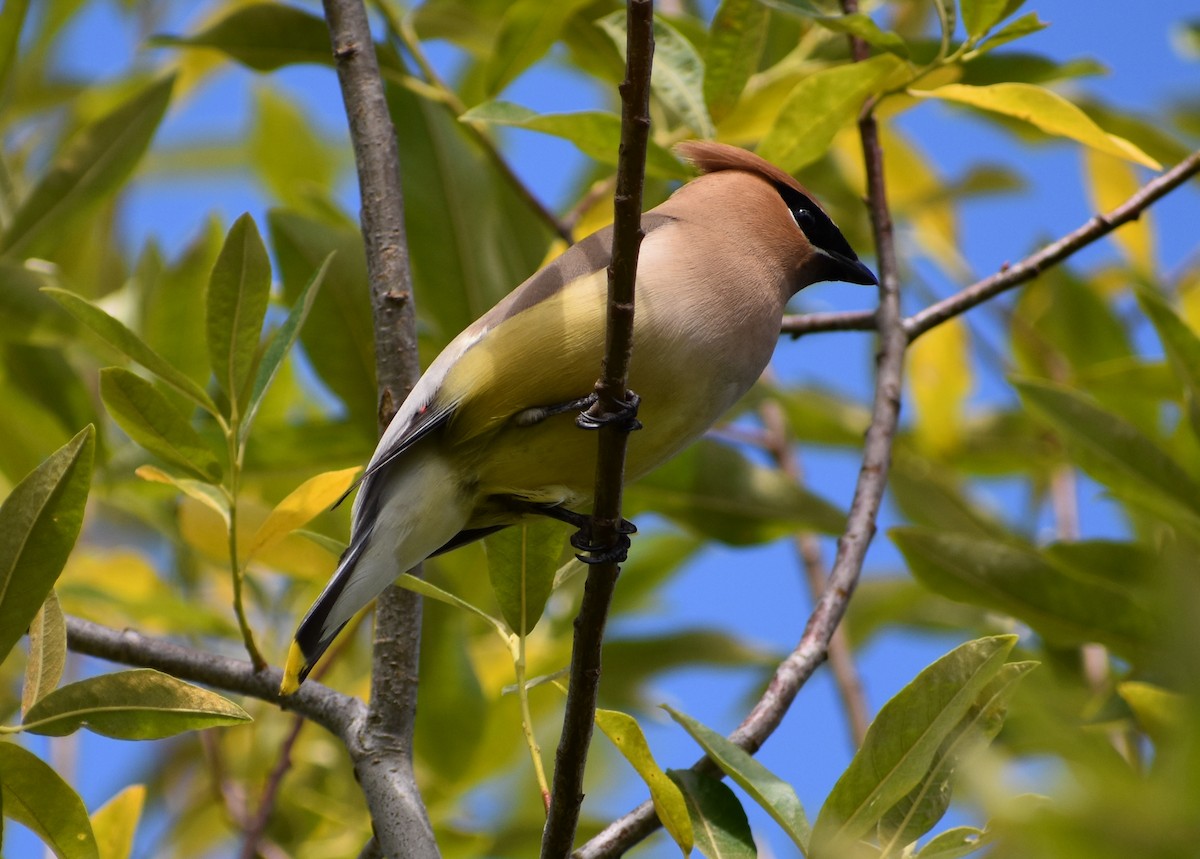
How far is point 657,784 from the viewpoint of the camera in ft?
6.72

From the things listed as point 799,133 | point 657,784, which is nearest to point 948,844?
point 657,784

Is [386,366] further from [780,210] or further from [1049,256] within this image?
[1049,256]

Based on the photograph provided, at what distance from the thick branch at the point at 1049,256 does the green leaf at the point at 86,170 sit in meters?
1.68

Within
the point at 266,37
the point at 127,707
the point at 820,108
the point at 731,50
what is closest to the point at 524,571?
the point at 127,707

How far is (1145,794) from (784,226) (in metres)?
2.63

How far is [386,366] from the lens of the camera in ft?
8.76

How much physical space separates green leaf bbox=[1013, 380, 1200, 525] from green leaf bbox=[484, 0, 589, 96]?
1.35 metres

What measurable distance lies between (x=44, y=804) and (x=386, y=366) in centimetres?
102

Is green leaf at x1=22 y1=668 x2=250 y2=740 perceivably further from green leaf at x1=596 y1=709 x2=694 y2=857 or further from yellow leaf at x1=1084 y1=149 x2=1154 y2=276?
yellow leaf at x1=1084 y1=149 x2=1154 y2=276

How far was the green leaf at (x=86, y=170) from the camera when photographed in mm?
3244

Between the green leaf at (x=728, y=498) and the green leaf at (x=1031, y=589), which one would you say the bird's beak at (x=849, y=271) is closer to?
the green leaf at (x=728, y=498)

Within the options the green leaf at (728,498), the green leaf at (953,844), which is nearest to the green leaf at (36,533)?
the green leaf at (953,844)

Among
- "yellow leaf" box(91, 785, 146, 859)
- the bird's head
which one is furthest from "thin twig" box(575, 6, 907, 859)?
"yellow leaf" box(91, 785, 146, 859)

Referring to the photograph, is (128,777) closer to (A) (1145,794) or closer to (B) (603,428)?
(B) (603,428)
